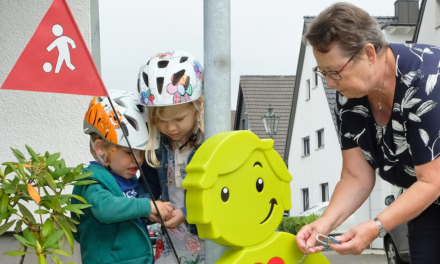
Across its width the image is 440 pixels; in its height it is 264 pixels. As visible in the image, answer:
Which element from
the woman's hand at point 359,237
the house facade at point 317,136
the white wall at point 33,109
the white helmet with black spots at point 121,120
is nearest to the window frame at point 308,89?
the house facade at point 317,136

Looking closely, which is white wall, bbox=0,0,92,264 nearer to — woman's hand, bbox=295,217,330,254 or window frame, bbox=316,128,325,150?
woman's hand, bbox=295,217,330,254

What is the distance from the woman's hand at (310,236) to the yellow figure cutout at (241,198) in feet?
0.18

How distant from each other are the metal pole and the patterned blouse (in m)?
0.59

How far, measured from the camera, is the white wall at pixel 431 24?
44.0ft

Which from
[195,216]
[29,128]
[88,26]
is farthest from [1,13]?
[195,216]

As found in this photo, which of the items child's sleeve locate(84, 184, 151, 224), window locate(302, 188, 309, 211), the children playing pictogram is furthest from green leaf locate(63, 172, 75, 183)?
window locate(302, 188, 309, 211)

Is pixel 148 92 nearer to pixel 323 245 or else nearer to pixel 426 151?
pixel 323 245

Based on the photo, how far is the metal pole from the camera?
1989mm

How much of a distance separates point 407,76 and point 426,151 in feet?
0.99

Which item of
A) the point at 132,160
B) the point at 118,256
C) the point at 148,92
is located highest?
the point at 148,92

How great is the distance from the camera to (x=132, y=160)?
232 cm

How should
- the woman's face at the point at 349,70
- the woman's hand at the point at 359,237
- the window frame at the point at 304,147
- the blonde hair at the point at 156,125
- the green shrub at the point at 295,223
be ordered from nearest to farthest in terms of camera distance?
the woman's hand at the point at 359,237 < the woman's face at the point at 349,70 < the blonde hair at the point at 156,125 < the green shrub at the point at 295,223 < the window frame at the point at 304,147

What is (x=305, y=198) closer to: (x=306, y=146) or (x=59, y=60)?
(x=306, y=146)

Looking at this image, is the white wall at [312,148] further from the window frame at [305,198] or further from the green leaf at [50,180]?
the green leaf at [50,180]
